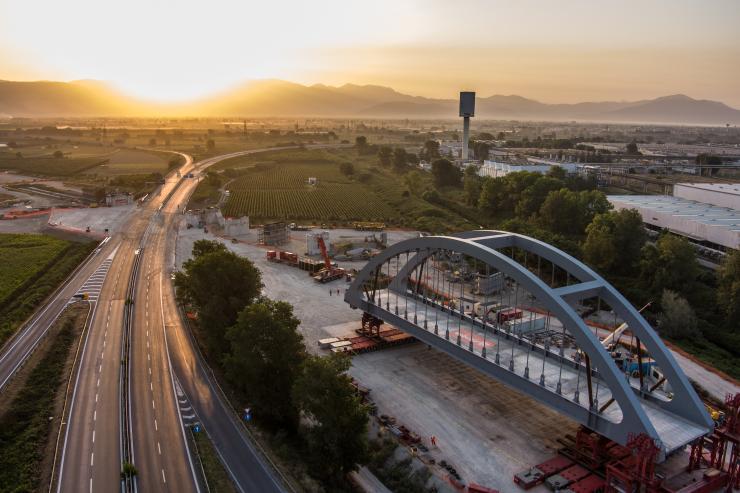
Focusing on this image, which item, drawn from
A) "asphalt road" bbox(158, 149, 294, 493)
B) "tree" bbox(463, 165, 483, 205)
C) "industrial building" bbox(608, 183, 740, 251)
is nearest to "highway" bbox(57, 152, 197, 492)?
"asphalt road" bbox(158, 149, 294, 493)

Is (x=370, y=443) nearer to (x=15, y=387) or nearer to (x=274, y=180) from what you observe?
(x=15, y=387)

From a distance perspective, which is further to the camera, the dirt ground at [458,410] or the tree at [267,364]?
the tree at [267,364]

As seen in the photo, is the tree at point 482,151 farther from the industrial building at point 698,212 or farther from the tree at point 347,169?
the industrial building at point 698,212

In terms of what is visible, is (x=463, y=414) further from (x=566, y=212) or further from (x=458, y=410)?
(x=566, y=212)

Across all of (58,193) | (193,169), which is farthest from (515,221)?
(193,169)

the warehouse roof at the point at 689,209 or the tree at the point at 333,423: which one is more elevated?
the warehouse roof at the point at 689,209

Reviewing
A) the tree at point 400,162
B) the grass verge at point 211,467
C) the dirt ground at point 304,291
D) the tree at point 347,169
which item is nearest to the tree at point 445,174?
the tree at point 400,162

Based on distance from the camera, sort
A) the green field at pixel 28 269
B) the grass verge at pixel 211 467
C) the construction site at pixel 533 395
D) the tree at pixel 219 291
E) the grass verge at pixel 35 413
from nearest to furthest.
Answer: the construction site at pixel 533 395 → the grass verge at pixel 211 467 → the grass verge at pixel 35 413 → the tree at pixel 219 291 → the green field at pixel 28 269
